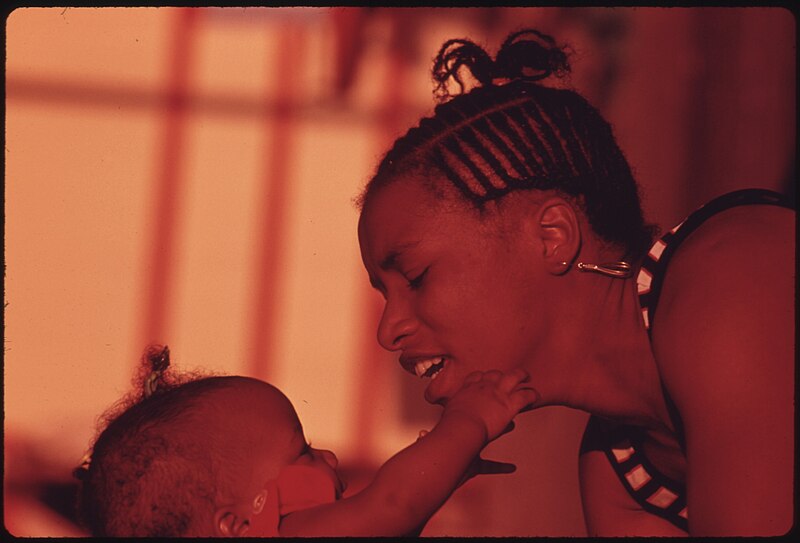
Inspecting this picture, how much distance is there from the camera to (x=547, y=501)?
1849 mm

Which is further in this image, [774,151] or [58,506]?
[774,151]

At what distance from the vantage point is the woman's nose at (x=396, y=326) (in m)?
1.11

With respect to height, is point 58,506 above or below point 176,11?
below

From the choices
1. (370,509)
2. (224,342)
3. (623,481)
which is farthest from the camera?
(224,342)

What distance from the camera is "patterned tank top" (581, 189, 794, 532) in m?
1.05

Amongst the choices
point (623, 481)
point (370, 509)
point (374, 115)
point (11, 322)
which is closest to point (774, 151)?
point (374, 115)

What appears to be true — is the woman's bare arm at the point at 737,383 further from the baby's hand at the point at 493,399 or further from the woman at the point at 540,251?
the baby's hand at the point at 493,399

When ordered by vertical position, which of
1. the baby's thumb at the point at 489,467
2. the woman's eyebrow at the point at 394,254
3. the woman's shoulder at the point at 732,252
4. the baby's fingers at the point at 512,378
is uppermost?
the woman's shoulder at the point at 732,252

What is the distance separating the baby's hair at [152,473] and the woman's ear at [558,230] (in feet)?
1.45

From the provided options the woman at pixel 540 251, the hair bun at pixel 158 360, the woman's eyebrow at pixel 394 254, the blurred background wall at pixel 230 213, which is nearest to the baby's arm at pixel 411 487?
the woman at pixel 540 251

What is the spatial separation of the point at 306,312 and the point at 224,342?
181 millimetres

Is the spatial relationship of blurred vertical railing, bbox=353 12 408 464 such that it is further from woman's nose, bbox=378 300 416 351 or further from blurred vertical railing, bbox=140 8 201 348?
woman's nose, bbox=378 300 416 351

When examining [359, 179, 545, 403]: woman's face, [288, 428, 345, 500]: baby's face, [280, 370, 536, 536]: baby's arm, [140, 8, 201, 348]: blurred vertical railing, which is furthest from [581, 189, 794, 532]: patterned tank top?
[140, 8, 201, 348]: blurred vertical railing

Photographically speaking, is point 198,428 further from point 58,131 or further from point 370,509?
point 58,131
